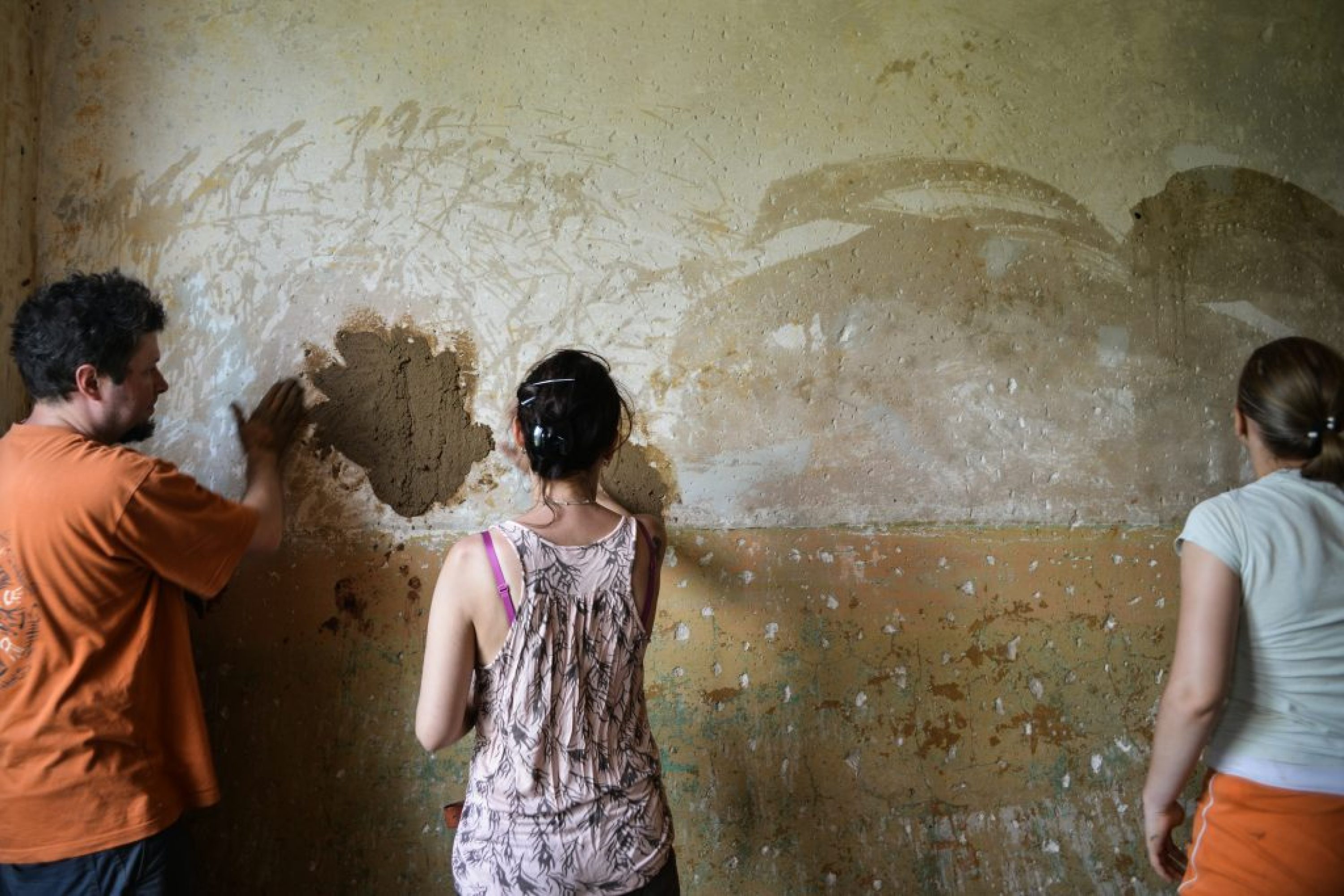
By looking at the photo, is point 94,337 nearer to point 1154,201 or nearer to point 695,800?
point 695,800

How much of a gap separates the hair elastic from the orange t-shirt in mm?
683

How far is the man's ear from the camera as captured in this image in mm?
1680

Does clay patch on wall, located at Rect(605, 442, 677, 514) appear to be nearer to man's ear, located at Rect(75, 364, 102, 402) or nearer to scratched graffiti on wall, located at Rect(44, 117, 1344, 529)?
scratched graffiti on wall, located at Rect(44, 117, 1344, 529)

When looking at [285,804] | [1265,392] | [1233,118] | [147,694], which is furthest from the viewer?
[1233,118]

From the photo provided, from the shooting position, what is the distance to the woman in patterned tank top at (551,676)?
1.40 meters

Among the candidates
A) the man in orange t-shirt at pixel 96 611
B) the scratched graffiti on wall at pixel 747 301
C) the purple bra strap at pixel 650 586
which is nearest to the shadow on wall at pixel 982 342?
the scratched graffiti on wall at pixel 747 301

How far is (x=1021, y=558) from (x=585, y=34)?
1.70m

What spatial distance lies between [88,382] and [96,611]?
16.6 inches

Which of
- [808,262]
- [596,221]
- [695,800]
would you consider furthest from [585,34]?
[695,800]

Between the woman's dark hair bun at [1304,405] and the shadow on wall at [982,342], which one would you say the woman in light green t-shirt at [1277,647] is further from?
the shadow on wall at [982,342]

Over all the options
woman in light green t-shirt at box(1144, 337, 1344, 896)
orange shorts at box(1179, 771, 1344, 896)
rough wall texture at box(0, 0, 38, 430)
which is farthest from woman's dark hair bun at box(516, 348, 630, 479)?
rough wall texture at box(0, 0, 38, 430)

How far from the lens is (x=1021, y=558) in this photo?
2287 mm

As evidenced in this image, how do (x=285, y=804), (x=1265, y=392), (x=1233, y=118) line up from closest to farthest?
1. (x=1265, y=392)
2. (x=285, y=804)
3. (x=1233, y=118)

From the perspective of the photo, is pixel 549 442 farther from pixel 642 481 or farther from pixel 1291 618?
pixel 1291 618
